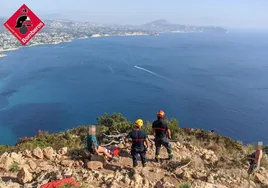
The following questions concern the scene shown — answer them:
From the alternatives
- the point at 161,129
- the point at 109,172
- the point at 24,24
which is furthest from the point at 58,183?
the point at 24,24

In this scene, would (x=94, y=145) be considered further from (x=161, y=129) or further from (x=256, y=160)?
(x=256, y=160)

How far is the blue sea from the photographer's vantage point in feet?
136

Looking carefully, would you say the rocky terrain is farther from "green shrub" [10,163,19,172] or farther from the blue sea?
the blue sea

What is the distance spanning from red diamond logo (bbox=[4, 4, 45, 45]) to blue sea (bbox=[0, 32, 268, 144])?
3280 cm

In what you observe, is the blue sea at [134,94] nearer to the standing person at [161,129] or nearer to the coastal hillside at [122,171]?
the coastal hillside at [122,171]

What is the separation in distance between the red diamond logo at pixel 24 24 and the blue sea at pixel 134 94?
32.8 metres

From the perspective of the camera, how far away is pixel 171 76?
66.6 meters

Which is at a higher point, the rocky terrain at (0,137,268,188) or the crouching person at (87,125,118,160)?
the crouching person at (87,125,118,160)

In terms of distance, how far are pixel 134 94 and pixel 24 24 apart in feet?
152

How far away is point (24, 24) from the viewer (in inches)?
303

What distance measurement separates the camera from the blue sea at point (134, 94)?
41594 mm

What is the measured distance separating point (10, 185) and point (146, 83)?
55559mm

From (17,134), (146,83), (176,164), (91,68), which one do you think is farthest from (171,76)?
(176,164)

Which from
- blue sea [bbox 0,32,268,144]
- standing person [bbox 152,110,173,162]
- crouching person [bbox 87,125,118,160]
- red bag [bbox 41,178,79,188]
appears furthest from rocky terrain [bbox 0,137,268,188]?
blue sea [bbox 0,32,268,144]
